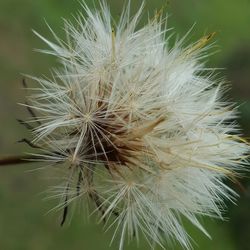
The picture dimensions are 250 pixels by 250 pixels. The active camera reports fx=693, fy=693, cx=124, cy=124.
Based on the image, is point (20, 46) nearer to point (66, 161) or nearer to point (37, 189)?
point (37, 189)

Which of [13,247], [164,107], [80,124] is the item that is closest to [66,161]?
[80,124]

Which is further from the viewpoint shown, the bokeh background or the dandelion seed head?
the bokeh background

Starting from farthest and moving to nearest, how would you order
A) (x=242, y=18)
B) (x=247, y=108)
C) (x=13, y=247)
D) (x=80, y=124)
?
(x=242, y=18), (x=247, y=108), (x=13, y=247), (x=80, y=124)

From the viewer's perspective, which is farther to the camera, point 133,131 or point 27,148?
point 27,148

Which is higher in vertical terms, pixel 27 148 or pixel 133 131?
pixel 133 131

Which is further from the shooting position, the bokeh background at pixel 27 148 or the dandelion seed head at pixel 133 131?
the bokeh background at pixel 27 148
